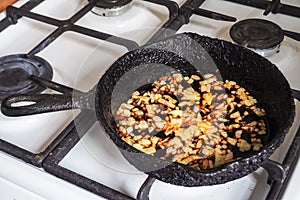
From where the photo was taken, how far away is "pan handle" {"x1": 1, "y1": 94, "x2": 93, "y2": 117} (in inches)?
21.2

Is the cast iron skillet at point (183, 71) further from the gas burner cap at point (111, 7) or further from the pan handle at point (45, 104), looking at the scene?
the gas burner cap at point (111, 7)

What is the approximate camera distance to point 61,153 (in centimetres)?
54

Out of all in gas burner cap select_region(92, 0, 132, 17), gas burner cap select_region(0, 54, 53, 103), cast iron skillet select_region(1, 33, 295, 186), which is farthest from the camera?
gas burner cap select_region(92, 0, 132, 17)

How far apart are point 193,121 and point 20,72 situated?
0.26 meters

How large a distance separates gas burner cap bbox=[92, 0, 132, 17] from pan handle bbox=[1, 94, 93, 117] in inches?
10.4

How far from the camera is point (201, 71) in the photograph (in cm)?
65

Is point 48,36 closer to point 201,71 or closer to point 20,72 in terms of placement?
point 20,72

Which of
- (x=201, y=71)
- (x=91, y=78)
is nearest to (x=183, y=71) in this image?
(x=201, y=71)

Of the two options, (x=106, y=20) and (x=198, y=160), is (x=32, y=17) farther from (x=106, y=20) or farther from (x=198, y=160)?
(x=198, y=160)

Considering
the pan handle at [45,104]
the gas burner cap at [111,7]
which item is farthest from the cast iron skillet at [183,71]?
→ the gas burner cap at [111,7]

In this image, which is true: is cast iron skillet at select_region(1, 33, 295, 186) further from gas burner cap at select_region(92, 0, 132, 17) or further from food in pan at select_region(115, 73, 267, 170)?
gas burner cap at select_region(92, 0, 132, 17)

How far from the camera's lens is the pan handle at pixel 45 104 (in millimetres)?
540

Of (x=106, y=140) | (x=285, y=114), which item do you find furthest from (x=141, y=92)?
→ (x=285, y=114)

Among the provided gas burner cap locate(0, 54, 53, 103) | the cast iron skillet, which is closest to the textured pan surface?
the cast iron skillet
